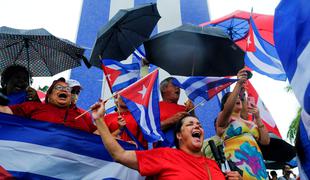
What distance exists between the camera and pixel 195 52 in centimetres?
469

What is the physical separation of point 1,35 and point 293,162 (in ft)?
10.7

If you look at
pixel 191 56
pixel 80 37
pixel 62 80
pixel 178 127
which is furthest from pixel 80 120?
pixel 80 37

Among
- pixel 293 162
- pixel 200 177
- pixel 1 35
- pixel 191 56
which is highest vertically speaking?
pixel 1 35

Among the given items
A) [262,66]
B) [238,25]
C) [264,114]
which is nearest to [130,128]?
[264,114]

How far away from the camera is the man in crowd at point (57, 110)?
3518mm

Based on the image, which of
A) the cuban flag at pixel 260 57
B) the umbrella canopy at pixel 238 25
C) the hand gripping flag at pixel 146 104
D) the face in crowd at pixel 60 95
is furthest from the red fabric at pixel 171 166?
the umbrella canopy at pixel 238 25

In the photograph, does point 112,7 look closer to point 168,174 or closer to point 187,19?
point 187,19

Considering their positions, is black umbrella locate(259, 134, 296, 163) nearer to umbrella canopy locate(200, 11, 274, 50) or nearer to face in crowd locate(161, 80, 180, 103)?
face in crowd locate(161, 80, 180, 103)

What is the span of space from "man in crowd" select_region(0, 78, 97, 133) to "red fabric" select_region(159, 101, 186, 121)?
0.64 metres

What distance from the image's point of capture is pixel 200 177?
291 cm

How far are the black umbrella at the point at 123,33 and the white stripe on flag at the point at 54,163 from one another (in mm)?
1346

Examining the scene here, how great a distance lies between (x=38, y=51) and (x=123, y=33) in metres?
0.91

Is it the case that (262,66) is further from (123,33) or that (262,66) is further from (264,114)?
(123,33)

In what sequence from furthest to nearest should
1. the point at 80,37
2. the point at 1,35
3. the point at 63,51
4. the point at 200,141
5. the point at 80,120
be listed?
1. the point at 80,37
2. the point at 63,51
3. the point at 1,35
4. the point at 80,120
5. the point at 200,141
